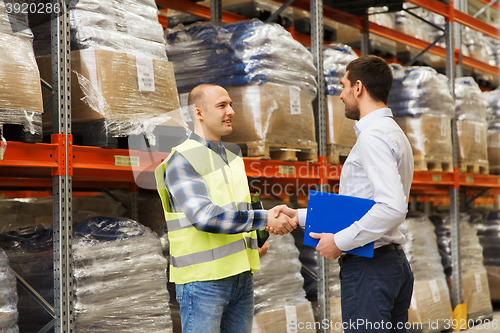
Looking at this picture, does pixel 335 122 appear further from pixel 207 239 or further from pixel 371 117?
pixel 207 239

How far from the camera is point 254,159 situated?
434cm

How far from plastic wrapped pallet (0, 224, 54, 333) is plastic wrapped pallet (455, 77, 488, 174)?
5.32 m

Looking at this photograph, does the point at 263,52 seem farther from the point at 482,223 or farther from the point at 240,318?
the point at 482,223

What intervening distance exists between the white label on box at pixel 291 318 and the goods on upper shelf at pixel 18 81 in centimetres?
266

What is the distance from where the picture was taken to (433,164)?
625 centimetres

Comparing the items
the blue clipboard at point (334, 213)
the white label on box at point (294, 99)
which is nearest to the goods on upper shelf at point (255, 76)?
the white label on box at point (294, 99)

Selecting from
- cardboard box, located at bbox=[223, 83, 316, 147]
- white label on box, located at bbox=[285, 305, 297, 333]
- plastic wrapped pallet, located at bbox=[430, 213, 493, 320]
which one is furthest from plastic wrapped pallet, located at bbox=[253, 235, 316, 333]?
plastic wrapped pallet, located at bbox=[430, 213, 493, 320]

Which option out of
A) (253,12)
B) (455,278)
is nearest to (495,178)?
(455,278)

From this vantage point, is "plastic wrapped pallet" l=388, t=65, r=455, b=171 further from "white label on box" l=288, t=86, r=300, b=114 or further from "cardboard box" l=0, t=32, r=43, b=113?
"cardboard box" l=0, t=32, r=43, b=113

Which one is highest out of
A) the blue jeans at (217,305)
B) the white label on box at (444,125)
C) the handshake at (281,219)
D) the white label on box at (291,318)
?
the white label on box at (444,125)

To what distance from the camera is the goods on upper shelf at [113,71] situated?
3.38 m

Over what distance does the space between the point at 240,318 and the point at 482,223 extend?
6.45 meters

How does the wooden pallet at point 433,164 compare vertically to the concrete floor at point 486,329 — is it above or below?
above

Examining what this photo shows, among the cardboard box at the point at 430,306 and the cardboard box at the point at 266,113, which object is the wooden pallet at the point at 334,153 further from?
the cardboard box at the point at 430,306
